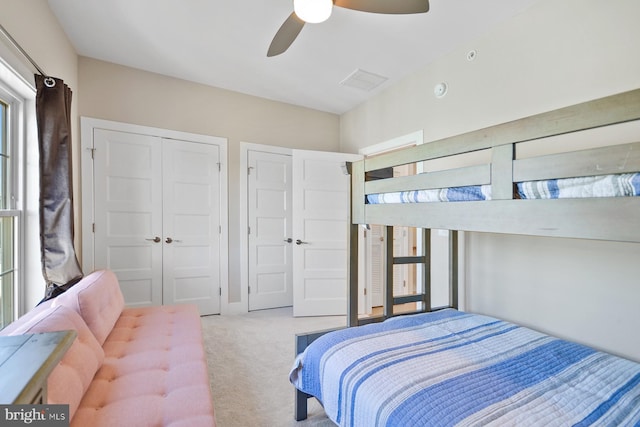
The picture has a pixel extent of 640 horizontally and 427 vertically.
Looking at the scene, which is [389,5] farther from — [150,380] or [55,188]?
[55,188]

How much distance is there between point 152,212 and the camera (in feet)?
9.76

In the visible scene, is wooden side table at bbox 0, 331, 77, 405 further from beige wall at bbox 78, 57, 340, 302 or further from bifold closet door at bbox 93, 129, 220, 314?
beige wall at bbox 78, 57, 340, 302

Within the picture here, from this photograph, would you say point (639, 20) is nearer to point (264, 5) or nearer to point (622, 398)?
point (622, 398)

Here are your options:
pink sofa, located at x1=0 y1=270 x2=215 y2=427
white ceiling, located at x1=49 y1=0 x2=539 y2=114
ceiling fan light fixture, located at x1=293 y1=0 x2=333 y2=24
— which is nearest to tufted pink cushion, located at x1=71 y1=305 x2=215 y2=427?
pink sofa, located at x1=0 y1=270 x2=215 y2=427

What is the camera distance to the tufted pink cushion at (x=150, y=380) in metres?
1.06

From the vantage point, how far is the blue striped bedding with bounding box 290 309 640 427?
1.01 m

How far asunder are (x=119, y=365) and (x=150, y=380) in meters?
0.25

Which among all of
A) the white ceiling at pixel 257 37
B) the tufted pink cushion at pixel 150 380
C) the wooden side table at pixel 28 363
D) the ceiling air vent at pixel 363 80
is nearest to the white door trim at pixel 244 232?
the white ceiling at pixel 257 37

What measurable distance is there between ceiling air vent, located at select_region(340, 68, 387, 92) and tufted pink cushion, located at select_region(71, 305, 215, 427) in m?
2.63

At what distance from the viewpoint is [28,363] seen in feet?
2.09

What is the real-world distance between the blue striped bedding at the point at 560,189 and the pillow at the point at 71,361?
1.66 m

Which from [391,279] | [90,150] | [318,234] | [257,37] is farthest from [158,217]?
[391,279]

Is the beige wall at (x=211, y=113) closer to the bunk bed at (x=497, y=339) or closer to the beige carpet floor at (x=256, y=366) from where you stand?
the beige carpet floor at (x=256, y=366)

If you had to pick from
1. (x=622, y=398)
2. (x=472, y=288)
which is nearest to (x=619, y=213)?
(x=622, y=398)
